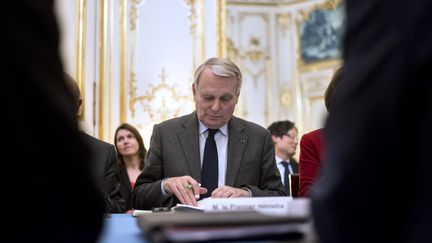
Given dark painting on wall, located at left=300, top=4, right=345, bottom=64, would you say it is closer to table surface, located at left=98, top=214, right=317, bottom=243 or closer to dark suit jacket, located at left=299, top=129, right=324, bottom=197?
dark suit jacket, located at left=299, top=129, right=324, bottom=197

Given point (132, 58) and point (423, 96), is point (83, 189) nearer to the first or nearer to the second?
point (423, 96)

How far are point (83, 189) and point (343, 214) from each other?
1.38 ft

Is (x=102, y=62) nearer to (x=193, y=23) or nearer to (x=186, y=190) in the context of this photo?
(x=193, y=23)

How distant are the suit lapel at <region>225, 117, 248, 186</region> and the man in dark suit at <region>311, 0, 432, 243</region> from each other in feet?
6.96

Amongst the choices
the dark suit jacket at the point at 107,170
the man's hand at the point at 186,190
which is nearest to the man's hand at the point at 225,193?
the man's hand at the point at 186,190

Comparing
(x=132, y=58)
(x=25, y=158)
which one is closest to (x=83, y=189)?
(x=25, y=158)

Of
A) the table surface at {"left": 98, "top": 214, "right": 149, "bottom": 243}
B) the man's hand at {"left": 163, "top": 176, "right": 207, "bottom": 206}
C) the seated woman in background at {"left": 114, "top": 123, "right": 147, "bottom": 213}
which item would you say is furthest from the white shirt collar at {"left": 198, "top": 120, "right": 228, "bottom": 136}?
the seated woman in background at {"left": 114, "top": 123, "right": 147, "bottom": 213}

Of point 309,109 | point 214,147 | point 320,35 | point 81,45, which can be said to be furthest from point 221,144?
point 320,35

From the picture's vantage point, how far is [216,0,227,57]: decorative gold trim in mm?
6055

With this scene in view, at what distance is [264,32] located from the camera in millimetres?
12000

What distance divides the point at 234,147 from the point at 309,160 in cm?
43

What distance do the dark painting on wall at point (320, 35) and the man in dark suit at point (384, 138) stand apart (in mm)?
10847

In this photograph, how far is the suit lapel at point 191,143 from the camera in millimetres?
3000

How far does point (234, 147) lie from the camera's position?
3.11 metres
